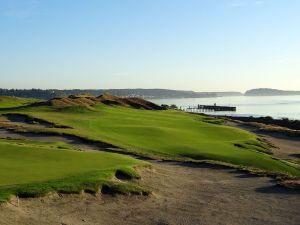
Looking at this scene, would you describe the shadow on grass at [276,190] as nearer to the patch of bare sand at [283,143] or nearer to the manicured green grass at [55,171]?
the manicured green grass at [55,171]

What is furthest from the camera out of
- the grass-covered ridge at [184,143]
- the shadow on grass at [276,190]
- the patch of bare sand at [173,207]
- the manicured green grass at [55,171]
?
the grass-covered ridge at [184,143]

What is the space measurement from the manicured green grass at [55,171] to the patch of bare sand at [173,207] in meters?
0.54

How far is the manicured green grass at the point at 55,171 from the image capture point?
16.8 meters

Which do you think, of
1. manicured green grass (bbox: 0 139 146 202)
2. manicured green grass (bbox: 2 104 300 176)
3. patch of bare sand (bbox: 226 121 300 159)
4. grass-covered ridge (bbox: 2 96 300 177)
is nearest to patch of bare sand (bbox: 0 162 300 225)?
manicured green grass (bbox: 0 139 146 202)

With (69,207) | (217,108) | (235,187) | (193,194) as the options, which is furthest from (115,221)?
(217,108)

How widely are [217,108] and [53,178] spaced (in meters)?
176

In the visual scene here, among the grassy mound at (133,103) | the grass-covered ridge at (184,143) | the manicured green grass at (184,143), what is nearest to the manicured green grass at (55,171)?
the grass-covered ridge at (184,143)

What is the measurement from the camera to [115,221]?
1519 centimetres

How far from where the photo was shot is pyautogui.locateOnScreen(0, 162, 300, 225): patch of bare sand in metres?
15.0

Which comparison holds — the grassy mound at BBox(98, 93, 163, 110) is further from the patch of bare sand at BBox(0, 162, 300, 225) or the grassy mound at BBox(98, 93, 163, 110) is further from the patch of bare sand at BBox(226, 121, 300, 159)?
the patch of bare sand at BBox(0, 162, 300, 225)

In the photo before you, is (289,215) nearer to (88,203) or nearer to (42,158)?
(88,203)

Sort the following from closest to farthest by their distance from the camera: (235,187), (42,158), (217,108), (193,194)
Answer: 1. (193,194)
2. (235,187)
3. (42,158)
4. (217,108)

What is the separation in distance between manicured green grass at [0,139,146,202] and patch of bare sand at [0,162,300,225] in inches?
Result: 21.3

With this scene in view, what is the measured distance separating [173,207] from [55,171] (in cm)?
549
